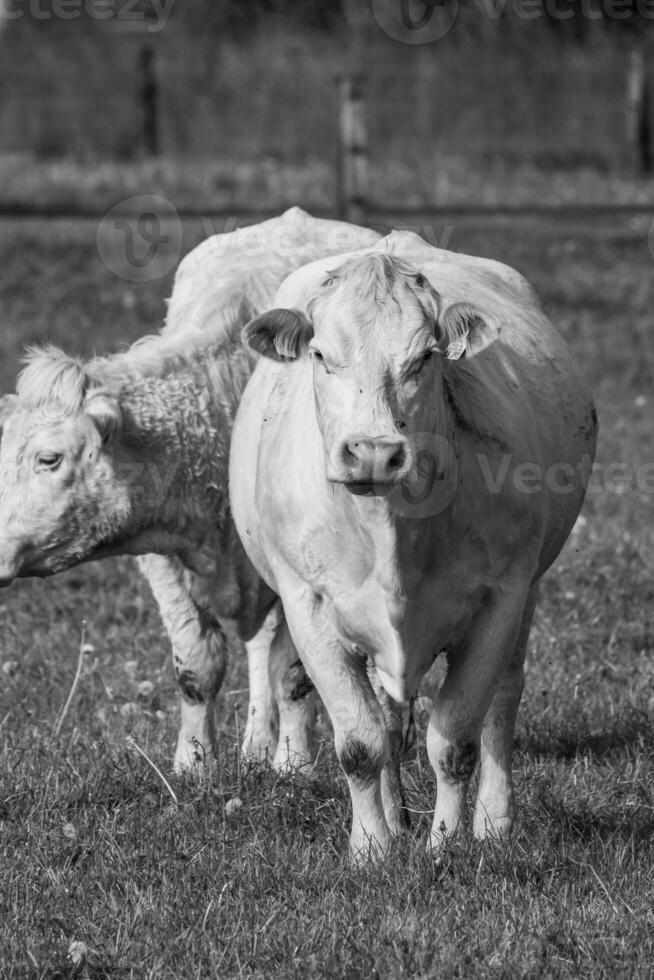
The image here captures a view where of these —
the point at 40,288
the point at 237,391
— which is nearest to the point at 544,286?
the point at 40,288

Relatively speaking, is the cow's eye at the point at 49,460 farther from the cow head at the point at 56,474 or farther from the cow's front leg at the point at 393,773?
the cow's front leg at the point at 393,773

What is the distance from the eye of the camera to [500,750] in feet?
15.6

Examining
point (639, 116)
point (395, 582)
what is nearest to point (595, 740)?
point (395, 582)

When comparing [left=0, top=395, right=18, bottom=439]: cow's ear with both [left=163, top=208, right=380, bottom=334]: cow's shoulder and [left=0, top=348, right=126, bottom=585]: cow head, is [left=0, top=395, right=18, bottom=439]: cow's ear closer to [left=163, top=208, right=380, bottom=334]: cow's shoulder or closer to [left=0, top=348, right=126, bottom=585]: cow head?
[left=0, top=348, right=126, bottom=585]: cow head

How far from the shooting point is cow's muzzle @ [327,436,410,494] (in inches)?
141

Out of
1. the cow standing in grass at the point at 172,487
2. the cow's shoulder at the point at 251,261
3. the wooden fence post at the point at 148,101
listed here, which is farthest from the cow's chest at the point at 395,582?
the wooden fence post at the point at 148,101

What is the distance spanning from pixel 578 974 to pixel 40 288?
10.2m

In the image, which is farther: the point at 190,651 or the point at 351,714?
the point at 190,651

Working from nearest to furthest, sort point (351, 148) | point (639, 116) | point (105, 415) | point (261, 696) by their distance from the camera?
point (105, 415) < point (261, 696) < point (351, 148) < point (639, 116)

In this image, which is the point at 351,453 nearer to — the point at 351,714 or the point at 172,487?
the point at 351,714

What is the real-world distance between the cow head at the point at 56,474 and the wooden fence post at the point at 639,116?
44.5 ft

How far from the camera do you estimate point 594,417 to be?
518 centimetres

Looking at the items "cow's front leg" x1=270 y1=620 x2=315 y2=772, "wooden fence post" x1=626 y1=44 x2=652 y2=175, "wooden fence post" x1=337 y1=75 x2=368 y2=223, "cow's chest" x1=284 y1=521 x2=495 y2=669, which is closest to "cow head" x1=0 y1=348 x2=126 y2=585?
"cow's front leg" x1=270 y1=620 x2=315 y2=772

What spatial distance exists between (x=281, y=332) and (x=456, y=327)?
0.44 m
